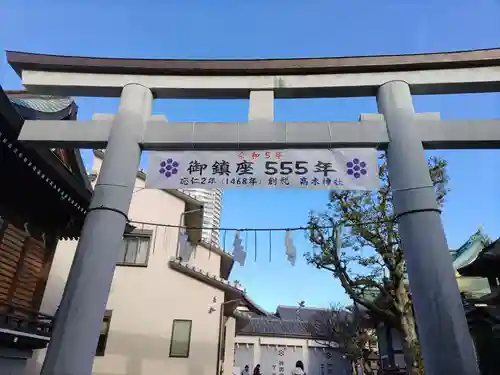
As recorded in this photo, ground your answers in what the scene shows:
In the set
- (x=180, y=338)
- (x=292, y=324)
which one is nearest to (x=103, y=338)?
→ (x=180, y=338)

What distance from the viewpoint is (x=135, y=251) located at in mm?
16797

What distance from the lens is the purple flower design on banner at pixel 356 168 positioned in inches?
246

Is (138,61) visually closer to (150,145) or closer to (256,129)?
(150,145)

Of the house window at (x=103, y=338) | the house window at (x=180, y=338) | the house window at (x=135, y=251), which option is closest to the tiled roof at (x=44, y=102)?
the house window at (x=135, y=251)

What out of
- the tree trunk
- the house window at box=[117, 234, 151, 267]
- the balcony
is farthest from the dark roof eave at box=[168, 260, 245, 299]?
the balcony

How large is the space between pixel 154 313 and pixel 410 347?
978 cm

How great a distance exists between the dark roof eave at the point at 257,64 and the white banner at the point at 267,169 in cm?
159

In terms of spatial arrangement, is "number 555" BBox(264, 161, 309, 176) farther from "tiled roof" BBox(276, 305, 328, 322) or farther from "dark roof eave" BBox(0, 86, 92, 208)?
"tiled roof" BBox(276, 305, 328, 322)

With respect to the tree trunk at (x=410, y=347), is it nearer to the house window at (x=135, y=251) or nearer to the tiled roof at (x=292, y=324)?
the house window at (x=135, y=251)

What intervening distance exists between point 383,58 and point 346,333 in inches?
1200

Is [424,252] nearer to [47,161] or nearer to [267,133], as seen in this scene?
[267,133]

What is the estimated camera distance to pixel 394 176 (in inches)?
234

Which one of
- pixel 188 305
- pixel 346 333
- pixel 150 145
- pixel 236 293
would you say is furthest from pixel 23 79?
pixel 346 333

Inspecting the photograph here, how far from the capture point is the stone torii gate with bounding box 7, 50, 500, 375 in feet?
16.4
